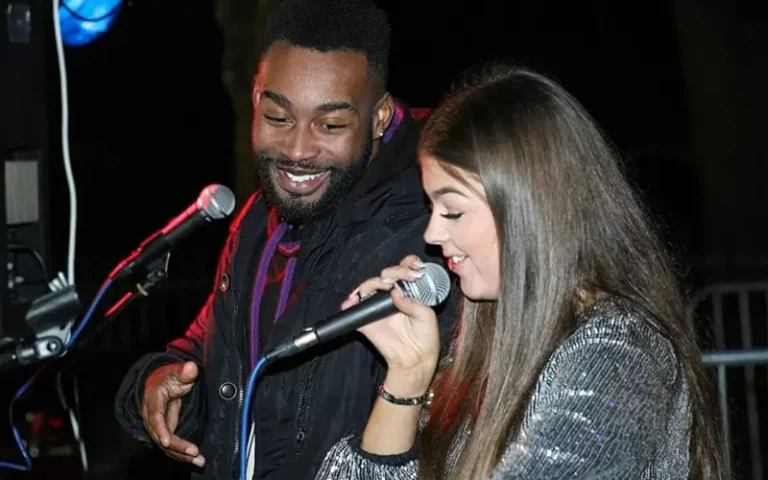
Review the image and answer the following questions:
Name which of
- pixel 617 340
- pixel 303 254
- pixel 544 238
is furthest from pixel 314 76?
pixel 617 340

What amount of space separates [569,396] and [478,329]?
20.5 inches

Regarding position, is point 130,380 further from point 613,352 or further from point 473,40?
point 473,40

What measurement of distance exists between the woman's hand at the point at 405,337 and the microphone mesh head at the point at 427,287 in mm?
14

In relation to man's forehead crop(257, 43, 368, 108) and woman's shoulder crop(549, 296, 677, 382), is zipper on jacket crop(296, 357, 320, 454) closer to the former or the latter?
man's forehead crop(257, 43, 368, 108)

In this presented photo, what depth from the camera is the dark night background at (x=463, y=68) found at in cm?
1277

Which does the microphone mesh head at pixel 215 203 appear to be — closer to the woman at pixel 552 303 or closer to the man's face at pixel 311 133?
the woman at pixel 552 303

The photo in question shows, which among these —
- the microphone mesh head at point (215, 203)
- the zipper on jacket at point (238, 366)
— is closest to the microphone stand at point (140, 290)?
the microphone mesh head at point (215, 203)

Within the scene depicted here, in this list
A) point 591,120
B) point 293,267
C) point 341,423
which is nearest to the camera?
point 591,120

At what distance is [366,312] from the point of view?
2.84 meters

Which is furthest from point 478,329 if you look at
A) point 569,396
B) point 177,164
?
point 177,164

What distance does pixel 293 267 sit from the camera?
3.57 metres

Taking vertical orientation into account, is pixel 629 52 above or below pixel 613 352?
above

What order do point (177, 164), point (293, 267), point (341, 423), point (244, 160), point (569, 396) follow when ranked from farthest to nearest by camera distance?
point (177, 164)
point (244, 160)
point (293, 267)
point (341, 423)
point (569, 396)

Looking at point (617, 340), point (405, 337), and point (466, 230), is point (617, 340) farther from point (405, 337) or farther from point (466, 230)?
point (405, 337)
